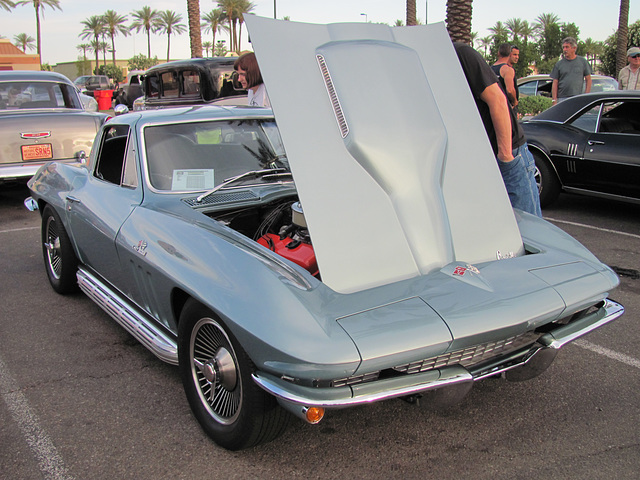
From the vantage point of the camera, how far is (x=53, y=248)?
4551mm

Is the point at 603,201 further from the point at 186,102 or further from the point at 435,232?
the point at 186,102

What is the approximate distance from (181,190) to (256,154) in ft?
1.91

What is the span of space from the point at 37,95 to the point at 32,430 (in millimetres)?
6626

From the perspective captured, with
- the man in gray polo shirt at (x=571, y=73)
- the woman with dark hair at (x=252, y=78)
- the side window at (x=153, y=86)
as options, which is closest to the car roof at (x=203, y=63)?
the side window at (x=153, y=86)

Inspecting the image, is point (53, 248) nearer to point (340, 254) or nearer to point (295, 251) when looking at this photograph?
point (295, 251)

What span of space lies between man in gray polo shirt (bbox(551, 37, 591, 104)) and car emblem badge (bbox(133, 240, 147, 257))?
25.8ft

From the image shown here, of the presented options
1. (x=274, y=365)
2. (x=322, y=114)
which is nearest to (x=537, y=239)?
(x=322, y=114)

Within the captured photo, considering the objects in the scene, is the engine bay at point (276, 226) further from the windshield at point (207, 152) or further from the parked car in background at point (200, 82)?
the parked car in background at point (200, 82)

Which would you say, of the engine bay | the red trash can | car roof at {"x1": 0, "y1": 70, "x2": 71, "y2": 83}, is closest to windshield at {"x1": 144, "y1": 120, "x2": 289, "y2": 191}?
the engine bay

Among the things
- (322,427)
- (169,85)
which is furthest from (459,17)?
(322,427)

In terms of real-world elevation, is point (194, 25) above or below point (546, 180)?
above

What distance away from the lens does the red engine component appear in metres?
2.84

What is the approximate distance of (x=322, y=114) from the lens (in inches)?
107

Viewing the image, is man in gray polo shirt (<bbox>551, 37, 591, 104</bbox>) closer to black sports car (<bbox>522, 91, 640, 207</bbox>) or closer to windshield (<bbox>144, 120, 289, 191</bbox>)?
black sports car (<bbox>522, 91, 640, 207</bbox>)
